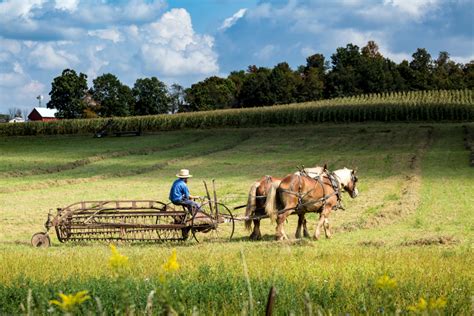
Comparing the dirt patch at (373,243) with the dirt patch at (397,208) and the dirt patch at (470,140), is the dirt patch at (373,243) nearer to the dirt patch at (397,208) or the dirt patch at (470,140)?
the dirt patch at (397,208)

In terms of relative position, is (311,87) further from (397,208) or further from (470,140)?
(397,208)

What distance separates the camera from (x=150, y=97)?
140 meters

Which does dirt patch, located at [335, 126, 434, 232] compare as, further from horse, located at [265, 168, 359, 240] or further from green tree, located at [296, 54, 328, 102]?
green tree, located at [296, 54, 328, 102]

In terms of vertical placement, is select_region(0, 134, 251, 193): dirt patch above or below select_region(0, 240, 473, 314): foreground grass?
below

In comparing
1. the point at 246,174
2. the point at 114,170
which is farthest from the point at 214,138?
the point at 246,174

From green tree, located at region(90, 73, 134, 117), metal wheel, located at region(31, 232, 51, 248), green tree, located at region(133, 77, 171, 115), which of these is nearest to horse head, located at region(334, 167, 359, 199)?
metal wheel, located at region(31, 232, 51, 248)

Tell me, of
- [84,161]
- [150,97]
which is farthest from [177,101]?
[84,161]

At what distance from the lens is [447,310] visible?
801 centimetres

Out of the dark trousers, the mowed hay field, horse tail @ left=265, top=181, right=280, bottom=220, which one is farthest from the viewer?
the dark trousers

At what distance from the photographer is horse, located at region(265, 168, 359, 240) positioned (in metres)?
18.2

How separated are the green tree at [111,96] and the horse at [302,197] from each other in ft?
387

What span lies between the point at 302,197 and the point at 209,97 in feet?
389

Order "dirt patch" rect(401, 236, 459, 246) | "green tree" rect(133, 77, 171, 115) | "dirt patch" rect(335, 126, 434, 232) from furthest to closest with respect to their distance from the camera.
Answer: "green tree" rect(133, 77, 171, 115)
"dirt patch" rect(335, 126, 434, 232)
"dirt patch" rect(401, 236, 459, 246)

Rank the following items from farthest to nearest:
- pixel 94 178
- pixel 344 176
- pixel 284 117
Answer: pixel 284 117 < pixel 94 178 < pixel 344 176
